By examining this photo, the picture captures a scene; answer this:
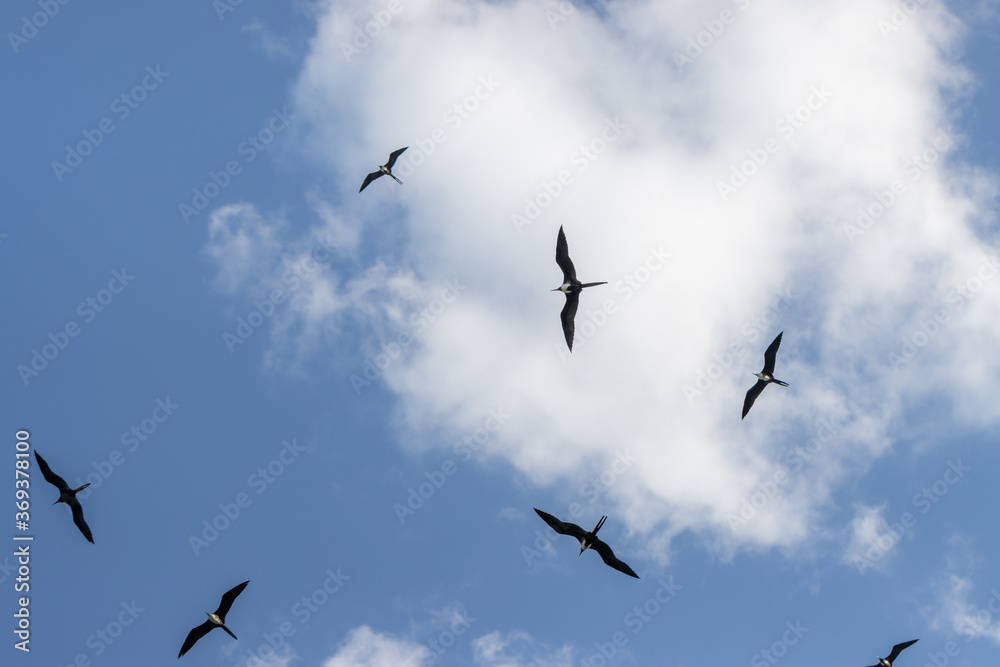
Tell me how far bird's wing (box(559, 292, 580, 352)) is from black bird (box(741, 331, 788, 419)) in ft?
39.5

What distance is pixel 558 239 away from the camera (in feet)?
133

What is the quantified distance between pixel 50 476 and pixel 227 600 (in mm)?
10991

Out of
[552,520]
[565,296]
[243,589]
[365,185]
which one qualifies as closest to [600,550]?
[552,520]

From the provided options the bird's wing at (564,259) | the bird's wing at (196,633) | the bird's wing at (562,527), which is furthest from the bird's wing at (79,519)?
the bird's wing at (564,259)

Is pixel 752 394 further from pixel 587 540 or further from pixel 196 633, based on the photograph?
pixel 196 633

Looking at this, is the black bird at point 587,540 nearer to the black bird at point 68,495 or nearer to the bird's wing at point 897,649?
the bird's wing at point 897,649

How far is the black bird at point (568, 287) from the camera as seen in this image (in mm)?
40812

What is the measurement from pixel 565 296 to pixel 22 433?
29.7m

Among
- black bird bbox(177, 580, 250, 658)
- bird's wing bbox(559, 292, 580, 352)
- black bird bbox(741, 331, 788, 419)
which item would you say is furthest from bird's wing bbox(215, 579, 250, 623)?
black bird bbox(741, 331, 788, 419)

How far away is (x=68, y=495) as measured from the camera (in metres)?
40.7

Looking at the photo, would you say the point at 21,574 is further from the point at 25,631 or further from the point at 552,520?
the point at 552,520

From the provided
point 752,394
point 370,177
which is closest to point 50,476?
point 370,177

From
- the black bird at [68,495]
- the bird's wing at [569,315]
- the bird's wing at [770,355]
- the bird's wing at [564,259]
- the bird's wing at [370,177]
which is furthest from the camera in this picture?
the bird's wing at [370,177]

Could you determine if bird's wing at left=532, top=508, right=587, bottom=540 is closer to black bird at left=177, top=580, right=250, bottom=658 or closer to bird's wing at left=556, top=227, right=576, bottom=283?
bird's wing at left=556, top=227, right=576, bottom=283
